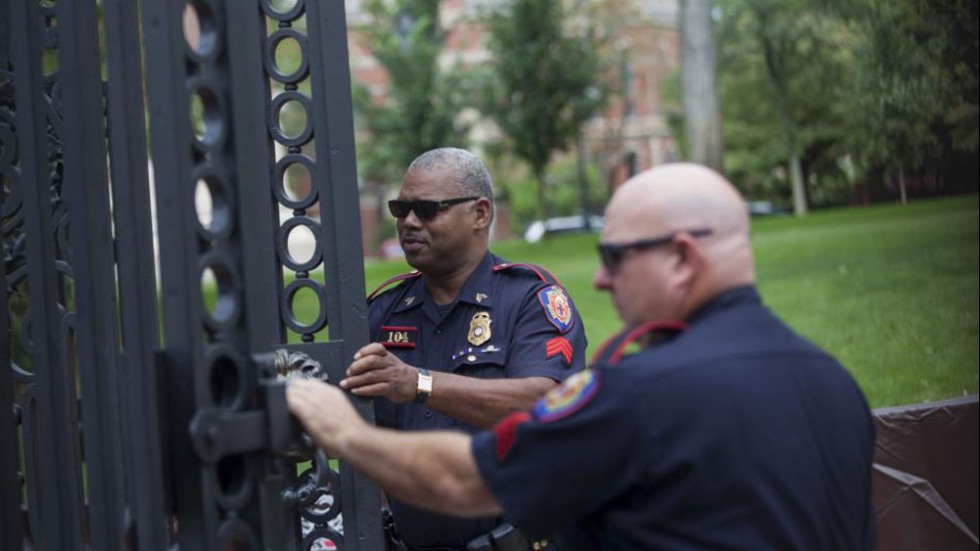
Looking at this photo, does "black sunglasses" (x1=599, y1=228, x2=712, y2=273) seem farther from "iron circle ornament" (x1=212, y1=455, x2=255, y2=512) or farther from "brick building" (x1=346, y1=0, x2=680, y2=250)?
"brick building" (x1=346, y1=0, x2=680, y2=250)

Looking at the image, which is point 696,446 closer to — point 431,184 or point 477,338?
point 477,338

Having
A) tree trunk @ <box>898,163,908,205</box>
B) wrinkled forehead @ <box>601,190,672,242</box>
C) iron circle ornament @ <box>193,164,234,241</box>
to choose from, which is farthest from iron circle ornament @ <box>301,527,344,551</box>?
tree trunk @ <box>898,163,908,205</box>

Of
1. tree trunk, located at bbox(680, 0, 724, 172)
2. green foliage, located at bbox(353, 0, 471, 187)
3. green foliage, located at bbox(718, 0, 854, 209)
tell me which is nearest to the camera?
green foliage, located at bbox(718, 0, 854, 209)

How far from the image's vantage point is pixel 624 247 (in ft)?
8.54

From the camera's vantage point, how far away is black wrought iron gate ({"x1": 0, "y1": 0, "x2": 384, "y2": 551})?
2916 millimetres

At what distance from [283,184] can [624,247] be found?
187 cm

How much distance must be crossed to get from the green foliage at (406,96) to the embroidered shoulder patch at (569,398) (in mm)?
23635

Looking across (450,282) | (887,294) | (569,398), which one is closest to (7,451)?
(450,282)

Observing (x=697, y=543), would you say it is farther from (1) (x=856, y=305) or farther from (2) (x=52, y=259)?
(1) (x=856, y=305)

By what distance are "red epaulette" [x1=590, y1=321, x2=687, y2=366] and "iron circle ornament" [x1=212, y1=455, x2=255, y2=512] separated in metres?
0.89

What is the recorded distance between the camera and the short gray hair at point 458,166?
14.6ft

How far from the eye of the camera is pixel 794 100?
2111 cm

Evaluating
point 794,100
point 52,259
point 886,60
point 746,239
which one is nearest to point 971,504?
point 886,60

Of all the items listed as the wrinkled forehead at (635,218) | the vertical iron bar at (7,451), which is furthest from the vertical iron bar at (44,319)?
the wrinkled forehead at (635,218)
